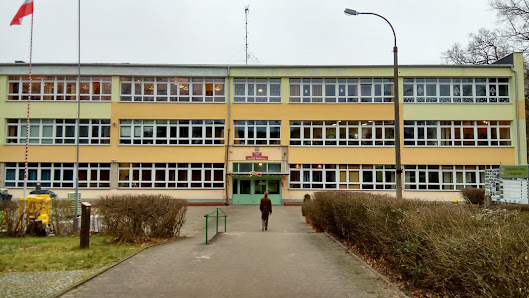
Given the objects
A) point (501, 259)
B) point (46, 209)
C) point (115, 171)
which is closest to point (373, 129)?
point (115, 171)

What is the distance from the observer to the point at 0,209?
13.7 meters

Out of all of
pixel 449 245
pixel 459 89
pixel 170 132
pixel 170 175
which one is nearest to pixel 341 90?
pixel 459 89

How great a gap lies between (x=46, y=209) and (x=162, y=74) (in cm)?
1987

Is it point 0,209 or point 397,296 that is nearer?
point 397,296

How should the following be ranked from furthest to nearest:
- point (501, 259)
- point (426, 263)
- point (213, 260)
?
point (213, 260)
point (426, 263)
point (501, 259)

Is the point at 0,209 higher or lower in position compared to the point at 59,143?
lower

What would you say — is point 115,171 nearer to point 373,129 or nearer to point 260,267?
point 373,129

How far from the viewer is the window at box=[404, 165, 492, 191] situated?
31.8 meters

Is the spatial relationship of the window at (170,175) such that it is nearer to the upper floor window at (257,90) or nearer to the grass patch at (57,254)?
the upper floor window at (257,90)

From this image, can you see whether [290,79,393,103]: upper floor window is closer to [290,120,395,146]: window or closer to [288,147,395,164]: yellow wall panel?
[290,120,395,146]: window

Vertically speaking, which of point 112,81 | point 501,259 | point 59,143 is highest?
point 112,81

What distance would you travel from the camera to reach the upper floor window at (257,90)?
33.0 metres

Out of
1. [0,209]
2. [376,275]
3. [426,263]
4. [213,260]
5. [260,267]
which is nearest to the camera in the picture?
[426,263]

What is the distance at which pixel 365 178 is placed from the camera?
105ft
